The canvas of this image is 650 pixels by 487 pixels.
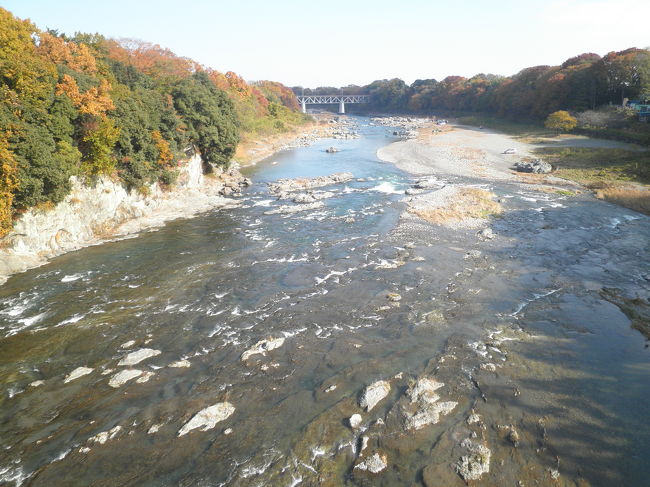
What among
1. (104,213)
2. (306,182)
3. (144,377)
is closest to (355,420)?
(144,377)

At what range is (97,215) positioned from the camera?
30203 mm

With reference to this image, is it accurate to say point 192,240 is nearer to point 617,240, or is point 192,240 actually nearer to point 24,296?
point 24,296

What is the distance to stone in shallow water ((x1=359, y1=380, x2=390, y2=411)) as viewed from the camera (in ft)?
42.1

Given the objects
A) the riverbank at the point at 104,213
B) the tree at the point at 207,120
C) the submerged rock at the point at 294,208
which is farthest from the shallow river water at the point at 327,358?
the tree at the point at 207,120

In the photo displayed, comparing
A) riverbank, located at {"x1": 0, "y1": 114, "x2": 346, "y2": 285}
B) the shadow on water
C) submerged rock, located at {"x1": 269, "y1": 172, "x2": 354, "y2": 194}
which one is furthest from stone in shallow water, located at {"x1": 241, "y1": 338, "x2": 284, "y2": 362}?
submerged rock, located at {"x1": 269, "y1": 172, "x2": 354, "y2": 194}

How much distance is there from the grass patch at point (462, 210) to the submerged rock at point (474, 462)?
23254 millimetres

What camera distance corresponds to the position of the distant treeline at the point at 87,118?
23019 mm

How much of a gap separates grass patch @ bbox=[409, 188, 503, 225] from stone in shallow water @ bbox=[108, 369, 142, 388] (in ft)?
84.1

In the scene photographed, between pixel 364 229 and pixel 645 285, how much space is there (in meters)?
18.6

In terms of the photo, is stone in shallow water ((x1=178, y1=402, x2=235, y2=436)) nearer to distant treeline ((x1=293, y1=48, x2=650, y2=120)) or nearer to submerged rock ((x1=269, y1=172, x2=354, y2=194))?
submerged rock ((x1=269, y1=172, x2=354, y2=194))

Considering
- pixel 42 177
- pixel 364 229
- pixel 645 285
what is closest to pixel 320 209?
pixel 364 229

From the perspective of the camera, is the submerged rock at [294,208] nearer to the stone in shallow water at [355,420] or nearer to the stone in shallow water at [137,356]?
the stone in shallow water at [137,356]

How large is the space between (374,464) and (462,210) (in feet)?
93.5

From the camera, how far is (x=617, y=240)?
1088 inches
